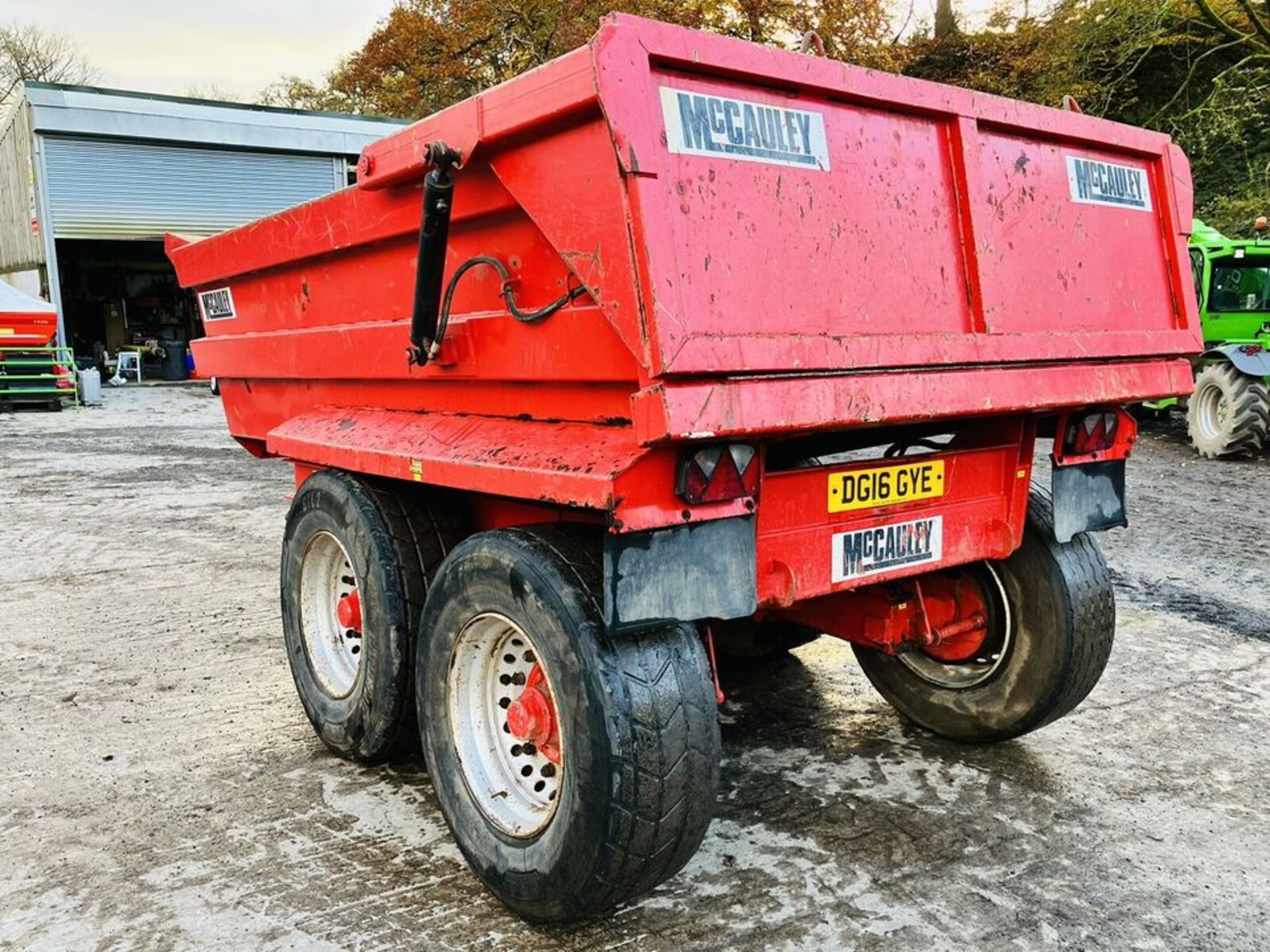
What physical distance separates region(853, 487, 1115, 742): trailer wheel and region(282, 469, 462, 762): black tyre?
174 centimetres

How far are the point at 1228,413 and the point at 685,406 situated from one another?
10596 millimetres

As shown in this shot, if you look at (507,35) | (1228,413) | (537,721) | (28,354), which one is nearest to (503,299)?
(537,721)

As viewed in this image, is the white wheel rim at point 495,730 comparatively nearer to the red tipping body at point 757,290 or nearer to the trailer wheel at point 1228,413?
the red tipping body at point 757,290

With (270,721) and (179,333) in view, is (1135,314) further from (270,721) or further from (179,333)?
(179,333)

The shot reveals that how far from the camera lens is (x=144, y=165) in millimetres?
21797

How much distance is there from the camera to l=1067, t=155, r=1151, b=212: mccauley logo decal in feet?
10.1

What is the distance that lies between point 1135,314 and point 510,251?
1.91 metres

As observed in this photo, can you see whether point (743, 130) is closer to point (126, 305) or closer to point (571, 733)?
point (571, 733)

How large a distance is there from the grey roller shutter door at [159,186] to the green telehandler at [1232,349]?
1713 centimetres

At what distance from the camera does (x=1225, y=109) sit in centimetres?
1573

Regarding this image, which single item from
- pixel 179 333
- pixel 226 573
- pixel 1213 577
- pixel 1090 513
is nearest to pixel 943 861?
pixel 1090 513

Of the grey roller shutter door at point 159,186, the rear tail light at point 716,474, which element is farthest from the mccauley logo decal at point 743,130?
the grey roller shutter door at point 159,186

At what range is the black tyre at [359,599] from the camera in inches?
130

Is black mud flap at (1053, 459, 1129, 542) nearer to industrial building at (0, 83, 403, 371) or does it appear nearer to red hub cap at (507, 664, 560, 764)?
red hub cap at (507, 664, 560, 764)
